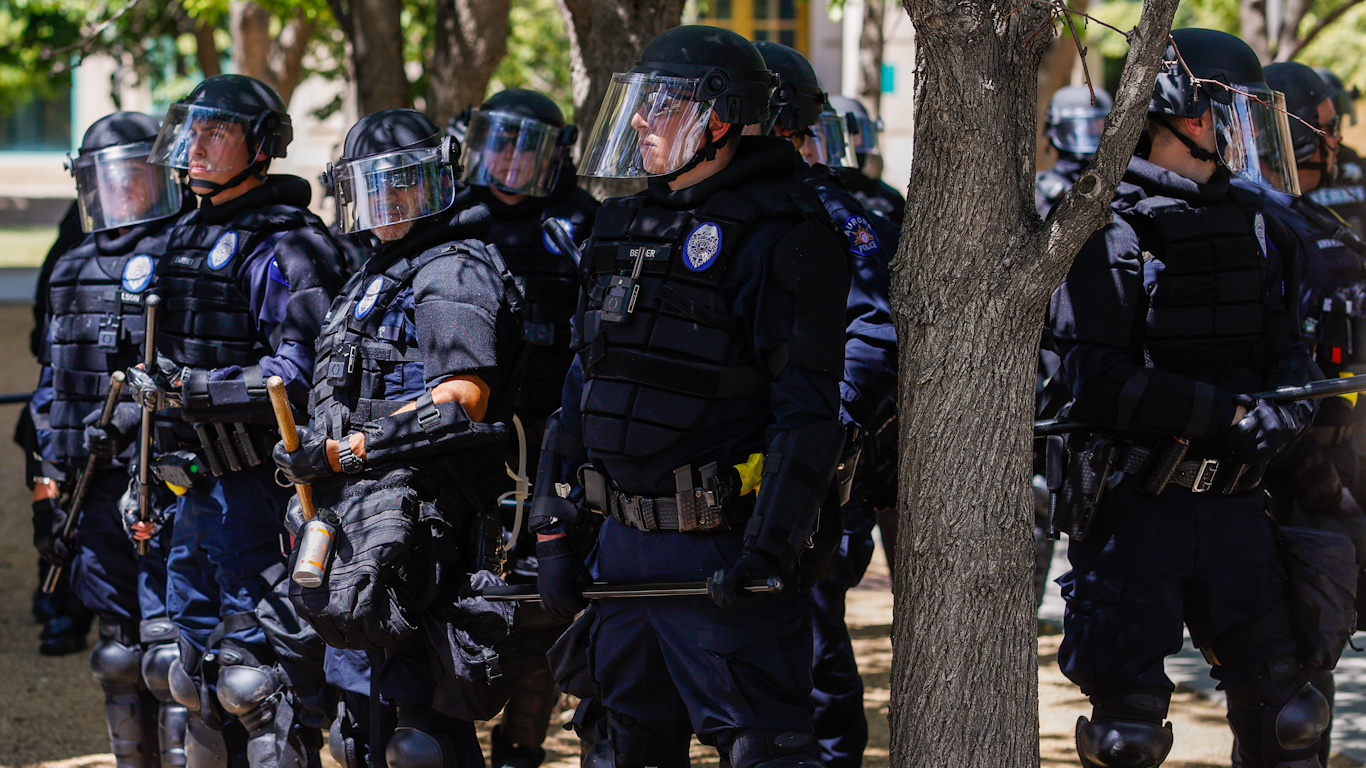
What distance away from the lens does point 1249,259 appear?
145 inches

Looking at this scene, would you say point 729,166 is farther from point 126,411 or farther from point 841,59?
point 841,59

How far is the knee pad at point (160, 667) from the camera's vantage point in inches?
174

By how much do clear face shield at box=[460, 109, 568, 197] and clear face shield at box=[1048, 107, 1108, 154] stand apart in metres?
3.02

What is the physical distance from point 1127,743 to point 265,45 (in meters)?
10.3

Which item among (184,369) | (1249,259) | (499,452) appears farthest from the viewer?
(184,369)

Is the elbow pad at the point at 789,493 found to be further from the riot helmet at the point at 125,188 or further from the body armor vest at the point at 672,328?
the riot helmet at the point at 125,188

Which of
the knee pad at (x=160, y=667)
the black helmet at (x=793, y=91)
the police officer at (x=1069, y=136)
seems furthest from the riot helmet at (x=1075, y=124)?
the knee pad at (x=160, y=667)

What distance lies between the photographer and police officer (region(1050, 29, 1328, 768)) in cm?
365

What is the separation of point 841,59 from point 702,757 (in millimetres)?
18563

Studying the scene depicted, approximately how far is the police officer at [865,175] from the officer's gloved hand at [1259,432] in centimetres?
227

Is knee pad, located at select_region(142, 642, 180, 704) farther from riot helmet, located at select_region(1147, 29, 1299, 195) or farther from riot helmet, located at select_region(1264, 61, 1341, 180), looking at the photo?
riot helmet, located at select_region(1264, 61, 1341, 180)

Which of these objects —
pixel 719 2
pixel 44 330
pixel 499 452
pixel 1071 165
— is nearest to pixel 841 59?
pixel 719 2

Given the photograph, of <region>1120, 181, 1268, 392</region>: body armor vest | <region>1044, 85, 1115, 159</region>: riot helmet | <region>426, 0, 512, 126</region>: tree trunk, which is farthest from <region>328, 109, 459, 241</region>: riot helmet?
<region>426, 0, 512, 126</region>: tree trunk

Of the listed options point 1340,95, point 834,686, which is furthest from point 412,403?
point 1340,95
